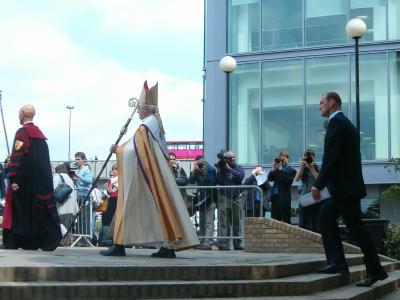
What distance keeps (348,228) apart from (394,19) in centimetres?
1848

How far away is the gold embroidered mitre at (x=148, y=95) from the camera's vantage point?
397 inches

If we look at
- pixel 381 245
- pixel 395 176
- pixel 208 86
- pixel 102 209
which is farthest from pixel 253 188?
pixel 208 86

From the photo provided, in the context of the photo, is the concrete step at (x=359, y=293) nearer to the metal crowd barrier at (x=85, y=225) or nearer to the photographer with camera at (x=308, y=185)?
the photographer with camera at (x=308, y=185)

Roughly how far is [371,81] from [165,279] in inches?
762

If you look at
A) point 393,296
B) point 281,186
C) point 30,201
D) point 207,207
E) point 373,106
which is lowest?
point 393,296

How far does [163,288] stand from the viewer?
7.45 metres

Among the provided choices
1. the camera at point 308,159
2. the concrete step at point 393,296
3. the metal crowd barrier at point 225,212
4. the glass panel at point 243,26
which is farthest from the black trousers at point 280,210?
the glass panel at point 243,26

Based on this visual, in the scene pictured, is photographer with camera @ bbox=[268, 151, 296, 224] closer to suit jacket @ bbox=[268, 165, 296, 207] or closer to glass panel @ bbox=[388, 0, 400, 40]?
suit jacket @ bbox=[268, 165, 296, 207]

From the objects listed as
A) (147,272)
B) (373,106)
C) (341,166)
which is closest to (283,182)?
(341,166)

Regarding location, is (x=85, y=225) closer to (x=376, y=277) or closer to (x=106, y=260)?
(x=106, y=260)

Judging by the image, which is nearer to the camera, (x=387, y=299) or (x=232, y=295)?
(x=232, y=295)

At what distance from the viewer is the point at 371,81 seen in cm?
2603

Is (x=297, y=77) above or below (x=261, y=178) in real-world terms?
above

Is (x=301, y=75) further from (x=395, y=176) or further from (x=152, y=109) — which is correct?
(x=152, y=109)
